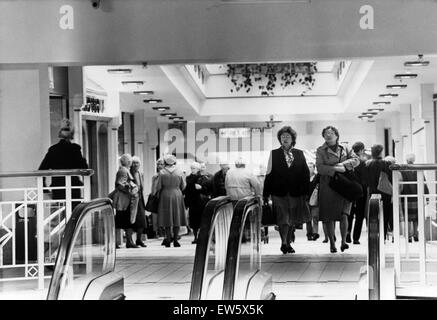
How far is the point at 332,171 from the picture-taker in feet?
30.6

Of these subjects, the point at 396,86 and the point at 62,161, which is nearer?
the point at 62,161

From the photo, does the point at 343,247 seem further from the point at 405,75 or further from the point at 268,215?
the point at 405,75

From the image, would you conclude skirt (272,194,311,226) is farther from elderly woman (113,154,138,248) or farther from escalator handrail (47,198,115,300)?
escalator handrail (47,198,115,300)

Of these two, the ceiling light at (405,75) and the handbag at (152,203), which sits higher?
the ceiling light at (405,75)

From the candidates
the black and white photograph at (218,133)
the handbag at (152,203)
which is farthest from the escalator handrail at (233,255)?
the handbag at (152,203)

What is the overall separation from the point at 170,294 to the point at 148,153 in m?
2.83

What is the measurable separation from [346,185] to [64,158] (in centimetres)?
289

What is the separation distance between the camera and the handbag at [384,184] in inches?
367

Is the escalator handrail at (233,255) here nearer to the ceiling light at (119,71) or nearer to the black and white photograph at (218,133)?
the black and white photograph at (218,133)

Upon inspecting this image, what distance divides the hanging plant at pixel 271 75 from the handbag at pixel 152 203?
6.46 ft

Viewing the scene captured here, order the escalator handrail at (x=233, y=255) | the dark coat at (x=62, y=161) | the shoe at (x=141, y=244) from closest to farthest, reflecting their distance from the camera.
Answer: the escalator handrail at (x=233, y=255), the dark coat at (x=62, y=161), the shoe at (x=141, y=244)

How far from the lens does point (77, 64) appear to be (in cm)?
853

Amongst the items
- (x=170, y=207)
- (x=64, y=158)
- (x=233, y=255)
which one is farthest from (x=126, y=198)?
(x=233, y=255)

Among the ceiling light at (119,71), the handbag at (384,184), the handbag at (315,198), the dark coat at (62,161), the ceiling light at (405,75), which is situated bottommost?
the handbag at (315,198)
